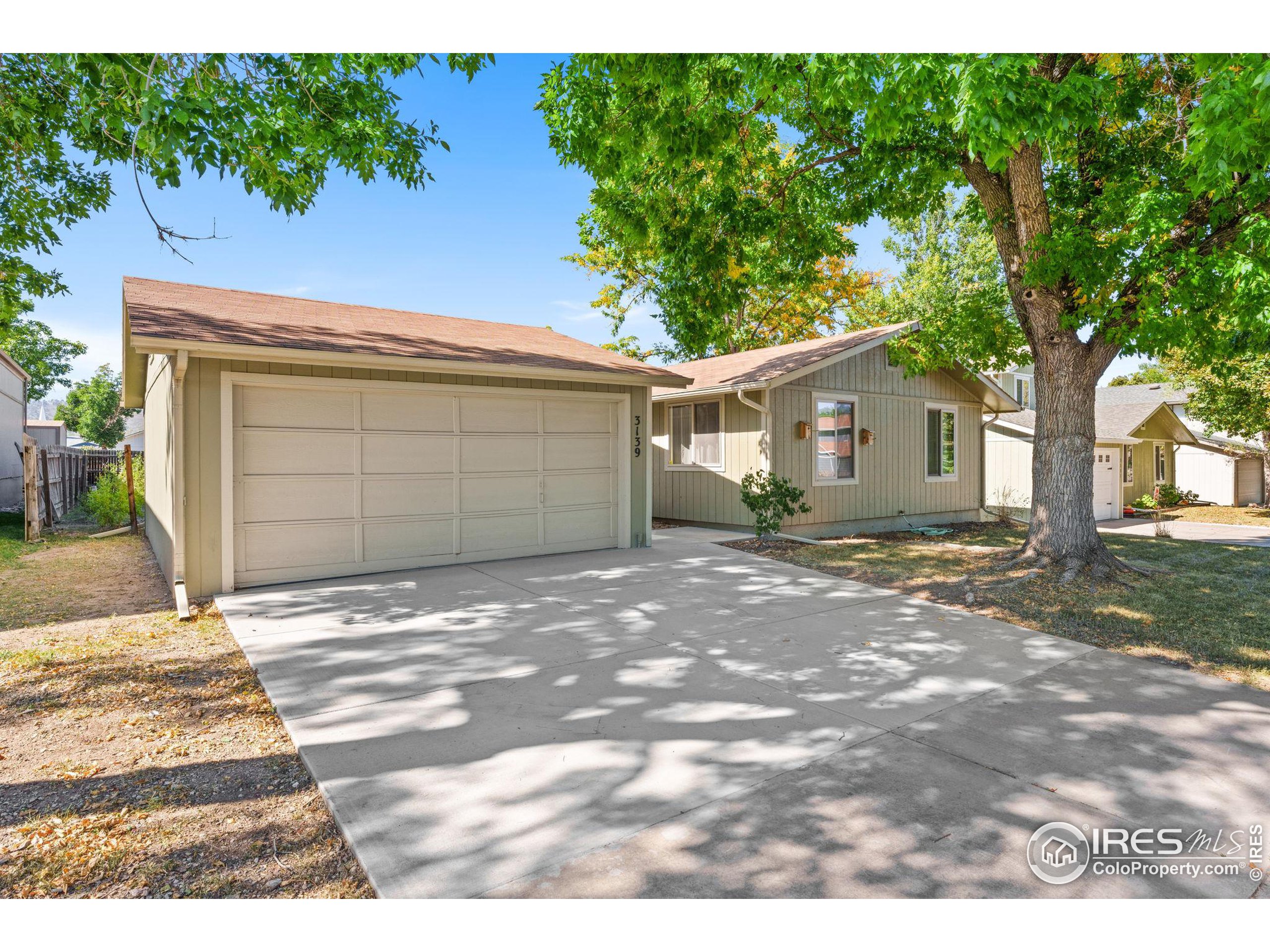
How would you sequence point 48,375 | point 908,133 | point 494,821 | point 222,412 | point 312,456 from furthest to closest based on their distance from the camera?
point 48,375 < point 908,133 < point 312,456 < point 222,412 < point 494,821

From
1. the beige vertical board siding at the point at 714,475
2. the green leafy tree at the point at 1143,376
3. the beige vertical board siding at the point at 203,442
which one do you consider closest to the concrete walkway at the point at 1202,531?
the beige vertical board siding at the point at 714,475

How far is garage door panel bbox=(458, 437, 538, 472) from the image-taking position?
8.13m

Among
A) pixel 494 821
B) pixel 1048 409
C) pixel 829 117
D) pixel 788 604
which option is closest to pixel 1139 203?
pixel 1048 409

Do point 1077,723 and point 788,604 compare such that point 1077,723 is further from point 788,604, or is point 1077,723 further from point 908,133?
point 908,133

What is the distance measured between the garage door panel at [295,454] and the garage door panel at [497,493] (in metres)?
1.34

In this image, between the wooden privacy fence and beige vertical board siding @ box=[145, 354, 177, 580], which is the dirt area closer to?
beige vertical board siding @ box=[145, 354, 177, 580]

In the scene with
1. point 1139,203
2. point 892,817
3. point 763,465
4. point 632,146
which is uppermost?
point 632,146

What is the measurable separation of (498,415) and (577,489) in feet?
4.90

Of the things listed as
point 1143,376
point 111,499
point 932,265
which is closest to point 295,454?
point 111,499

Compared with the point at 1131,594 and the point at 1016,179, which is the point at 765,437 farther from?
the point at 1131,594

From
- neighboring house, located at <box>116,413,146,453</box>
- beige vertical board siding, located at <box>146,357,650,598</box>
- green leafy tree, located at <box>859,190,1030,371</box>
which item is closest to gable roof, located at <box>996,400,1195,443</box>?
green leafy tree, located at <box>859,190,1030,371</box>

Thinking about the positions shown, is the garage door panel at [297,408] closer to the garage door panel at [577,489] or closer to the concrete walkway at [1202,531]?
the garage door panel at [577,489]

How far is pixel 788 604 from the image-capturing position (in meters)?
6.25

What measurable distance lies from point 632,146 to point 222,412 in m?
5.03
